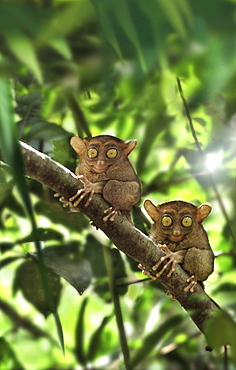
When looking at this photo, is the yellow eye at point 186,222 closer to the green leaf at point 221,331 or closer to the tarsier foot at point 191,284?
the tarsier foot at point 191,284

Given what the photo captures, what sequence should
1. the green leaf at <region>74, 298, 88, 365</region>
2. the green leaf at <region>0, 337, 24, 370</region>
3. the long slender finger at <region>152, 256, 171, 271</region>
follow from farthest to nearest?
the green leaf at <region>74, 298, 88, 365</region>
the green leaf at <region>0, 337, 24, 370</region>
the long slender finger at <region>152, 256, 171, 271</region>

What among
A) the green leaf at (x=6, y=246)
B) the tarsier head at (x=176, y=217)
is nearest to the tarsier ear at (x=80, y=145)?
the tarsier head at (x=176, y=217)

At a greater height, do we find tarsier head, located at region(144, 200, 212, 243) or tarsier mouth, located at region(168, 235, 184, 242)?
tarsier head, located at region(144, 200, 212, 243)

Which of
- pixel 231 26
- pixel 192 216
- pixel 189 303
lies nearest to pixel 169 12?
pixel 231 26

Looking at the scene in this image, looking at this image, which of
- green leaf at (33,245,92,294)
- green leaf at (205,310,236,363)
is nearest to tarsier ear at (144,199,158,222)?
green leaf at (33,245,92,294)

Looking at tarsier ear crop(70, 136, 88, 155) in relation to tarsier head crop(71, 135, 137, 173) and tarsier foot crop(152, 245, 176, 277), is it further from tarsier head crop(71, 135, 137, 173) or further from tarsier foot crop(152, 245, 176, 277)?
tarsier foot crop(152, 245, 176, 277)

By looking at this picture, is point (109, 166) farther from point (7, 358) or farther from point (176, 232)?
point (7, 358)
